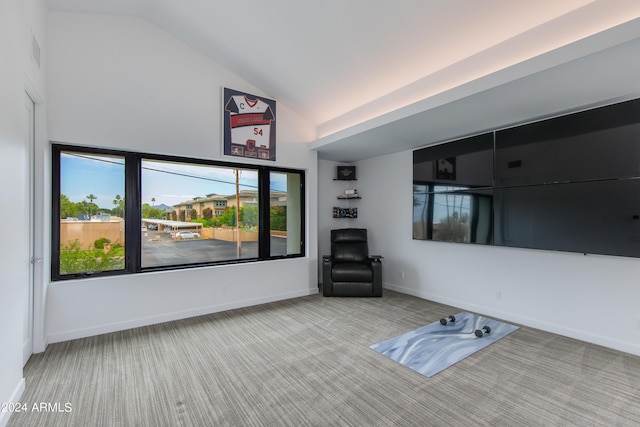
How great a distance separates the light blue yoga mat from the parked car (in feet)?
9.12

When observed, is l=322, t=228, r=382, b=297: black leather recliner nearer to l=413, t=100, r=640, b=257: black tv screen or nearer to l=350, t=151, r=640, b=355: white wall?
l=350, t=151, r=640, b=355: white wall

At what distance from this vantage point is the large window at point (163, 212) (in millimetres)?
3271

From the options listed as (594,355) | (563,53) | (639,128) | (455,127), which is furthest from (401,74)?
(594,355)

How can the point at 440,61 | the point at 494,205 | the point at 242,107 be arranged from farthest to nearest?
the point at 242,107
the point at 494,205
the point at 440,61

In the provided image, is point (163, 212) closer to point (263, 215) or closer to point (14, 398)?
point (263, 215)

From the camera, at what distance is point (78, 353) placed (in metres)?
2.85

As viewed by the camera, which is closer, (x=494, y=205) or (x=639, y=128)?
(x=639, y=128)

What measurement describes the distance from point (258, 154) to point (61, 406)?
3.45m

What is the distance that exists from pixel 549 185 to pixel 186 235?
4.58 m

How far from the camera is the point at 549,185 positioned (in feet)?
10.7

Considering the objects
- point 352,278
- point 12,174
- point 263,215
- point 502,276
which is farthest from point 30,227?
point 502,276

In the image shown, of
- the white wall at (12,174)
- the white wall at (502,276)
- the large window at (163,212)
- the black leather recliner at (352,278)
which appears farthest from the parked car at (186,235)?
the white wall at (502,276)

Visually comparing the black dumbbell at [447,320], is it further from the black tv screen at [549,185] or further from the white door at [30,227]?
the white door at [30,227]

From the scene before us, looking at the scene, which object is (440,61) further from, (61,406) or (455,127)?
(61,406)
